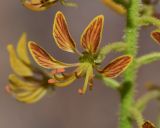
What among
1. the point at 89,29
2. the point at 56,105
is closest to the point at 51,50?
the point at 56,105

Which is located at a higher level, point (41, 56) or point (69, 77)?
point (41, 56)

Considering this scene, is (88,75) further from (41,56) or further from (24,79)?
(24,79)

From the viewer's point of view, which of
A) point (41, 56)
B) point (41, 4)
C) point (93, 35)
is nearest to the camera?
point (93, 35)

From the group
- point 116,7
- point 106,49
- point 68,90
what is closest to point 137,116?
point 106,49

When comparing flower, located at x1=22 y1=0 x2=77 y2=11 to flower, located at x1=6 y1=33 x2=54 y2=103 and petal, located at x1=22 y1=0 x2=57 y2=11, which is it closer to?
petal, located at x1=22 y1=0 x2=57 y2=11

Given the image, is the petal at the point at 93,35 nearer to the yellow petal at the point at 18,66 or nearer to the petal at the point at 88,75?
the petal at the point at 88,75

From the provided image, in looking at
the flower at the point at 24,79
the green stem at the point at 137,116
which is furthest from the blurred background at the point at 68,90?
the green stem at the point at 137,116
